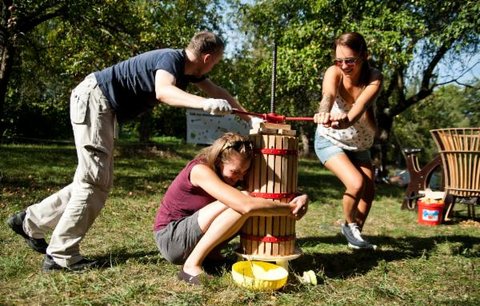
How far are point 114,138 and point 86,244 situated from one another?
1208mm

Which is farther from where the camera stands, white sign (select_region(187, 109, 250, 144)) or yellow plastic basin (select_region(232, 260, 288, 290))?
white sign (select_region(187, 109, 250, 144))

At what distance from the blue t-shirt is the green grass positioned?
1.22 meters

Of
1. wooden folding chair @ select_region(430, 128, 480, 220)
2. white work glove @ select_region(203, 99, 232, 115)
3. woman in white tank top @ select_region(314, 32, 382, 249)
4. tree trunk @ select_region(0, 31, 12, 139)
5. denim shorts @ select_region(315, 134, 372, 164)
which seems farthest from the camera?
tree trunk @ select_region(0, 31, 12, 139)

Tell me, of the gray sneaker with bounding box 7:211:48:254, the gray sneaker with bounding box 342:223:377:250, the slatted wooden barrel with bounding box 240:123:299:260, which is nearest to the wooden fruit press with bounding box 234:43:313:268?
the slatted wooden barrel with bounding box 240:123:299:260

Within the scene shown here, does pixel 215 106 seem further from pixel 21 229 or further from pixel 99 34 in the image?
pixel 99 34

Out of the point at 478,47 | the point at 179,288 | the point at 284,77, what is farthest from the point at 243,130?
the point at 179,288

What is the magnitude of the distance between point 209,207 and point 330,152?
4.83ft

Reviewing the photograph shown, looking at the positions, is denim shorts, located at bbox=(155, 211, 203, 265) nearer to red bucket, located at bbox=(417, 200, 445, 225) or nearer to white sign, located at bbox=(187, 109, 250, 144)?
red bucket, located at bbox=(417, 200, 445, 225)

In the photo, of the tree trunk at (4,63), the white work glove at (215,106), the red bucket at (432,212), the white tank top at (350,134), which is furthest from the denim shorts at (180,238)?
the tree trunk at (4,63)

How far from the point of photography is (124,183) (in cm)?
852

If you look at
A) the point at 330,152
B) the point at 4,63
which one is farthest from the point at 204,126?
the point at 330,152

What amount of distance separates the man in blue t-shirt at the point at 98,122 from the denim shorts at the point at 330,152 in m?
1.40

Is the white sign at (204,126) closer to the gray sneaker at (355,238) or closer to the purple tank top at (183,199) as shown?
the gray sneaker at (355,238)

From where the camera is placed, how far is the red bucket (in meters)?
6.21
